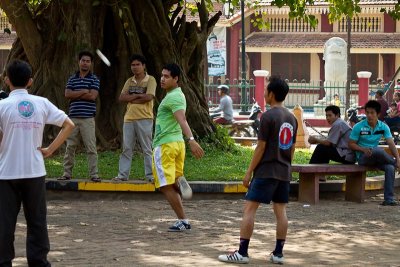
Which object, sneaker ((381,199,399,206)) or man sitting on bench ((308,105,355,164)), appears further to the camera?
man sitting on bench ((308,105,355,164))

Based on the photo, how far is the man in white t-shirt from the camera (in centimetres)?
759

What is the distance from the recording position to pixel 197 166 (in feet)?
50.0

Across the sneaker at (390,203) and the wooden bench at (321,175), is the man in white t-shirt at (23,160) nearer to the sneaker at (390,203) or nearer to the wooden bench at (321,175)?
the wooden bench at (321,175)

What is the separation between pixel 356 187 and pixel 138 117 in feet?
10.1

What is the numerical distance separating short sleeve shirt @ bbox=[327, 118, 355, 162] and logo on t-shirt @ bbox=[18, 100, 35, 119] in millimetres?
7025

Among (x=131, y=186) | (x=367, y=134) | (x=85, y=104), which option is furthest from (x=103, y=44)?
(x=367, y=134)

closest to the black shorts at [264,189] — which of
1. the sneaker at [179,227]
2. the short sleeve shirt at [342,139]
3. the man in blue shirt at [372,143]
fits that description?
the sneaker at [179,227]

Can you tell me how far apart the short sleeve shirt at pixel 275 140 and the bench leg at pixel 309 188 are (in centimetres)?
453

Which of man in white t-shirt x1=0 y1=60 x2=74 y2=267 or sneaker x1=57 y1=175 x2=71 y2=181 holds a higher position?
man in white t-shirt x1=0 y1=60 x2=74 y2=267

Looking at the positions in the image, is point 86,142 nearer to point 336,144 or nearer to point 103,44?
point 336,144

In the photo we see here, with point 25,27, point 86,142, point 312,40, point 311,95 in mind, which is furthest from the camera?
point 312,40

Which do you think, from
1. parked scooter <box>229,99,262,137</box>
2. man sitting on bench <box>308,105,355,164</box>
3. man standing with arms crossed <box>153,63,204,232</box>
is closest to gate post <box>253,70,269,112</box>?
parked scooter <box>229,99,262,137</box>

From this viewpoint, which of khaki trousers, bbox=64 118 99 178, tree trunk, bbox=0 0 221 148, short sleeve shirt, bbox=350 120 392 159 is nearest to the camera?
khaki trousers, bbox=64 118 99 178

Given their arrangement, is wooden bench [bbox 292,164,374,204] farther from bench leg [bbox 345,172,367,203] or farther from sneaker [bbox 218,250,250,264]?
sneaker [bbox 218,250,250,264]
